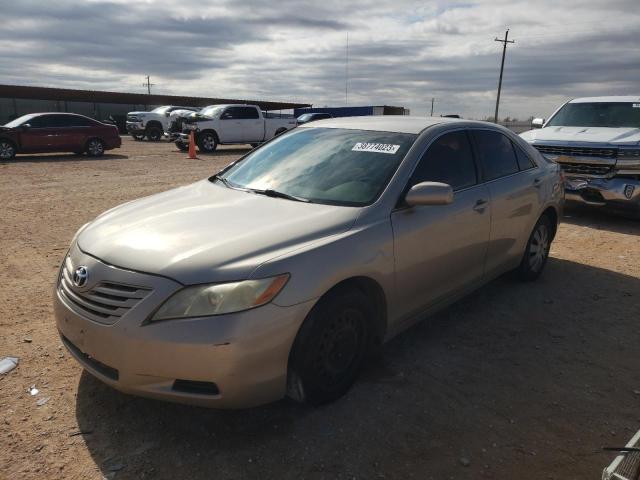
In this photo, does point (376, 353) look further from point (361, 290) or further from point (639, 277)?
point (639, 277)

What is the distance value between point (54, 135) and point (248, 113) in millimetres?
7679

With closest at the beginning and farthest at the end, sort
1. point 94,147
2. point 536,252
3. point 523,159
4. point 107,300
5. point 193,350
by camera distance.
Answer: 1. point 193,350
2. point 107,300
3. point 523,159
4. point 536,252
5. point 94,147

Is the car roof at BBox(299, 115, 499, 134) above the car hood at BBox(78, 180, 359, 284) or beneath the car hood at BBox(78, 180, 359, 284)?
above

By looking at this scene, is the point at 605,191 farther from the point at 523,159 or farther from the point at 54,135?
the point at 54,135

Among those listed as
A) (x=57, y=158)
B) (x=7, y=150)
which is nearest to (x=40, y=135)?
(x=57, y=158)

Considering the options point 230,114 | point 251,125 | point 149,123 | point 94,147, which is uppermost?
point 230,114

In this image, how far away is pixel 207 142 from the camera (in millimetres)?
20828

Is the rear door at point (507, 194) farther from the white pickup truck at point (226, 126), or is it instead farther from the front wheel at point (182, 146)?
the front wheel at point (182, 146)

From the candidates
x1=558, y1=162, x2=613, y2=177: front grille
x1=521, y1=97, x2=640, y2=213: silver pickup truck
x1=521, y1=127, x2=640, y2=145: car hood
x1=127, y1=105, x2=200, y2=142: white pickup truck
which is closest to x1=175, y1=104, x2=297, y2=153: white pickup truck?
Result: x1=127, y1=105, x2=200, y2=142: white pickup truck

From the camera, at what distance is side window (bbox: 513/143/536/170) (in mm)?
4854

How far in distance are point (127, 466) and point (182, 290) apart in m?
0.90

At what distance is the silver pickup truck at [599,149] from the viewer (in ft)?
24.7

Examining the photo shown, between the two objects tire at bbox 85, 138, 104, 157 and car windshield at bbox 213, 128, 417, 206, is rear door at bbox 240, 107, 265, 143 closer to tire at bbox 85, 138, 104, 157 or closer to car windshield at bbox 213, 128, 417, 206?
tire at bbox 85, 138, 104, 157

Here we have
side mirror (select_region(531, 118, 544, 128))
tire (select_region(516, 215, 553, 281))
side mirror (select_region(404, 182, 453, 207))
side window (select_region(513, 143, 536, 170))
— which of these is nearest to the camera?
side mirror (select_region(404, 182, 453, 207))
